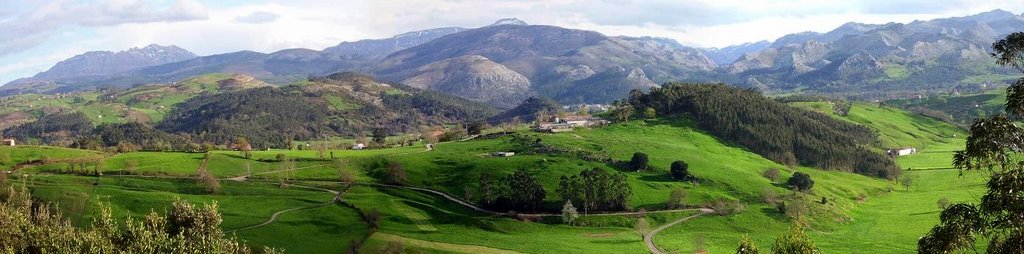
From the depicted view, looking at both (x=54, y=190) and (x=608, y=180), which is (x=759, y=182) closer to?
(x=608, y=180)

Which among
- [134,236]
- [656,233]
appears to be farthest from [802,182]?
[134,236]

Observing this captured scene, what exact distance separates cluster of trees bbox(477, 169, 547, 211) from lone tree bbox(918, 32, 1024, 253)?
128 metres

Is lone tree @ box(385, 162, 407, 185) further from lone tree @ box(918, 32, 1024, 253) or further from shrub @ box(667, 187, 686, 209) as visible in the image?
lone tree @ box(918, 32, 1024, 253)

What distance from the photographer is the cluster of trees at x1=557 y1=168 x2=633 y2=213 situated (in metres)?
153

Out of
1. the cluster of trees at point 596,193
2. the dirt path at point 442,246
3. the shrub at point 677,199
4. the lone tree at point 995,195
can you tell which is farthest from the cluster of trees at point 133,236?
the shrub at point 677,199

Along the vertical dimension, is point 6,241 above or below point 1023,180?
below

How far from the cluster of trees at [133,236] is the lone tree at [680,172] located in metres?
135

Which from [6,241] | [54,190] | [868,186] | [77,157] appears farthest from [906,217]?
[77,157]

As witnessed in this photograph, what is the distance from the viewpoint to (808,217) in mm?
153625

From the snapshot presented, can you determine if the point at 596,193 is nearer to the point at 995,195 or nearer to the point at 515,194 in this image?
the point at 515,194

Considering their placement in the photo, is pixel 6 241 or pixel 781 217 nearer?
pixel 6 241

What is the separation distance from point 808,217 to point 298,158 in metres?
135

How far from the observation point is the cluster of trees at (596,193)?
152750mm

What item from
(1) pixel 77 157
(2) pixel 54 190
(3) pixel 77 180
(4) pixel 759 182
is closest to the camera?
(2) pixel 54 190
